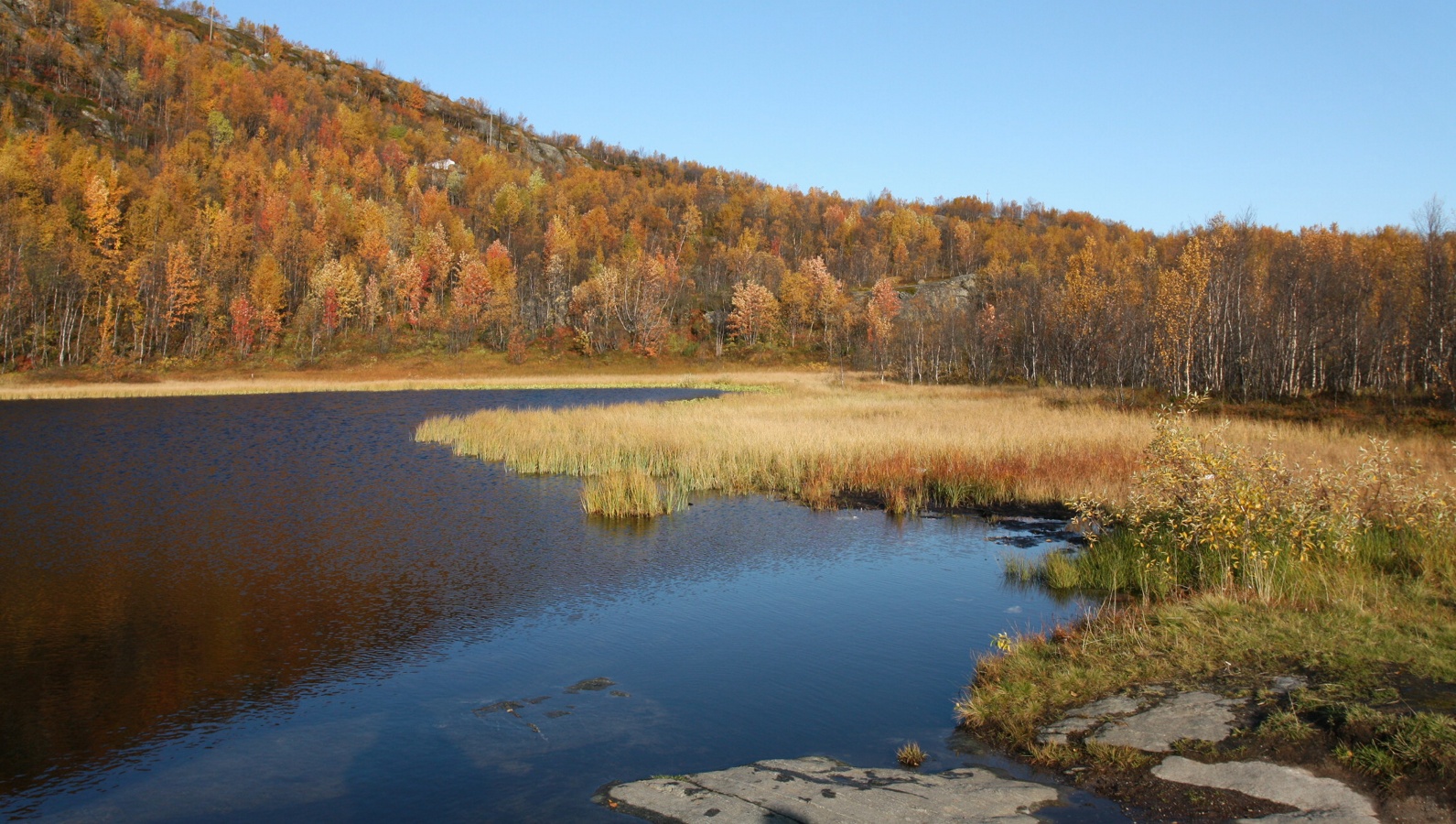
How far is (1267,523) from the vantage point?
11.4 m

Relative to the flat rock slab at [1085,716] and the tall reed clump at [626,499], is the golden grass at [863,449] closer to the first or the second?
the tall reed clump at [626,499]

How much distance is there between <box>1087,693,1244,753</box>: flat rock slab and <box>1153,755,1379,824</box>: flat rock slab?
330mm

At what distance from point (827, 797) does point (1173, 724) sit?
321 cm

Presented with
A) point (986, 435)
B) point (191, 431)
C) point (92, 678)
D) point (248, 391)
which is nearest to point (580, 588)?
point (92, 678)

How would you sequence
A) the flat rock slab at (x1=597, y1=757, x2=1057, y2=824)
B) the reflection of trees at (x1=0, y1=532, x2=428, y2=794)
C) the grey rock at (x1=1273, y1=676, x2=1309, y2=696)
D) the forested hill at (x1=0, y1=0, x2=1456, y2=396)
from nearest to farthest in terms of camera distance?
the flat rock slab at (x1=597, y1=757, x2=1057, y2=824) → the grey rock at (x1=1273, y1=676, x2=1309, y2=696) → the reflection of trees at (x1=0, y1=532, x2=428, y2=794) → the forested hill at (x1=0, y1=0, x2=1456, y2=396)

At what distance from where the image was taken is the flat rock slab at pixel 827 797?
6.42 m

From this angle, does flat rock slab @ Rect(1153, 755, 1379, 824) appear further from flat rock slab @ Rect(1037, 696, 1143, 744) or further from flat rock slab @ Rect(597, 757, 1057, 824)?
flat rock slab @ Rect(597, 757, 1057, 824)

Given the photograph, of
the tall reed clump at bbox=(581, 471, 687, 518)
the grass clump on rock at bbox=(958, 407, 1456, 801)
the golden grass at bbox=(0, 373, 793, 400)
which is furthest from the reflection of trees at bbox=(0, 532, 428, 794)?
the golden grass at bbox=(0, 373, 793, 400)

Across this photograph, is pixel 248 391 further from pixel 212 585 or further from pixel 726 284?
pixel 726 284

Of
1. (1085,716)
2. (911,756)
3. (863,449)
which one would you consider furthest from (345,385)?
(1085,716)

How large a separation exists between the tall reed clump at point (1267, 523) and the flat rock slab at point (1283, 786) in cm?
450

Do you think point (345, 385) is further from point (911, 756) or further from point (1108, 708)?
point (1108, 708)

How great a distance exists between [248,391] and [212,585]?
54.0 m

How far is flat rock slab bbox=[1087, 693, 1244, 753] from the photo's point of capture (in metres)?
7.32
